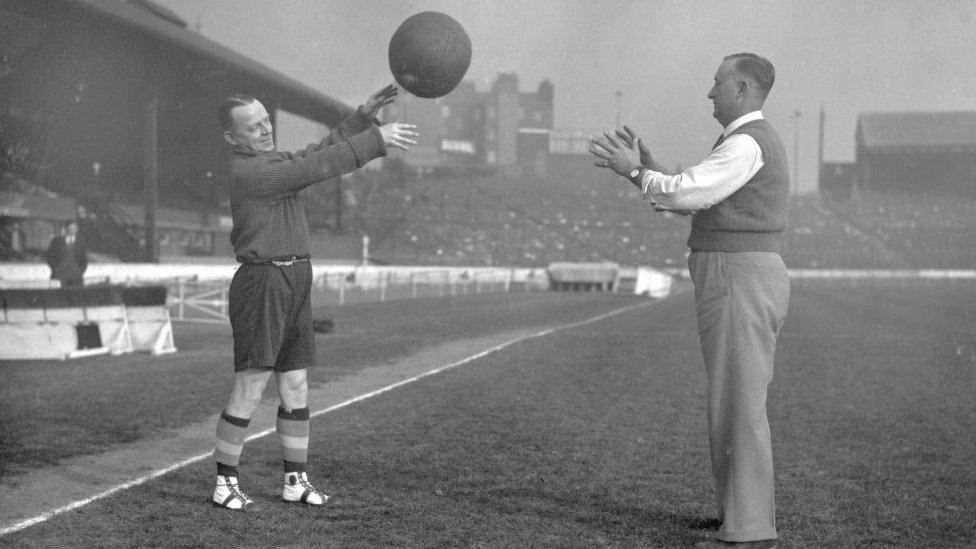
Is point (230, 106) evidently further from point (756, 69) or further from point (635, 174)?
point (756, 69)

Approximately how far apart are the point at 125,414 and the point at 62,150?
82.4 feet

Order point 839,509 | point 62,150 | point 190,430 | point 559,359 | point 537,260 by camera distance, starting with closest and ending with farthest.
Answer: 1. point 839,509
2. point 190,430
3. point 559,359
4. point 62,150
5. point 537,260

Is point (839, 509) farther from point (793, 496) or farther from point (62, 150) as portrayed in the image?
point (62, 150)

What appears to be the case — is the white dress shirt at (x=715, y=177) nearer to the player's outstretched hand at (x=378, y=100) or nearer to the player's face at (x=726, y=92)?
the player's face at (x=726, y=92)

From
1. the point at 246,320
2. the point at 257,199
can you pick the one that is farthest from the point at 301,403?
the point at 257,199

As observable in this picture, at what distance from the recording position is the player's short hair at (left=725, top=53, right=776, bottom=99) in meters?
4.69

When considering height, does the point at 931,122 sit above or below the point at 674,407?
above

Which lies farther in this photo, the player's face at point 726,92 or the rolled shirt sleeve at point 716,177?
the player's face at point 726,92

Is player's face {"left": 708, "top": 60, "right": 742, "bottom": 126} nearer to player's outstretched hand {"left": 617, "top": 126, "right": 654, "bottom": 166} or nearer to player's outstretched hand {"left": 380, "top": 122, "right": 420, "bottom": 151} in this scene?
player's outstretched hand {"left": 617, "top": 126, "right": 654, "bottom": 166}

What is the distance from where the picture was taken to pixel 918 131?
97750 millimetres

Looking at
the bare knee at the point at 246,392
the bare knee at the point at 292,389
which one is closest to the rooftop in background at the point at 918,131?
the bare knee at the point at 292,389

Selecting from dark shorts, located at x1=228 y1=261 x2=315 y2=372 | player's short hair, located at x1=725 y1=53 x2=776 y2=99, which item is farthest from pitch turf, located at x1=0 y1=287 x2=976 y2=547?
player's short hair, located at x1=725 y1=53 x2=776 y2=99

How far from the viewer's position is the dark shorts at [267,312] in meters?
5.28

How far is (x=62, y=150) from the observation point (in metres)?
31.5
